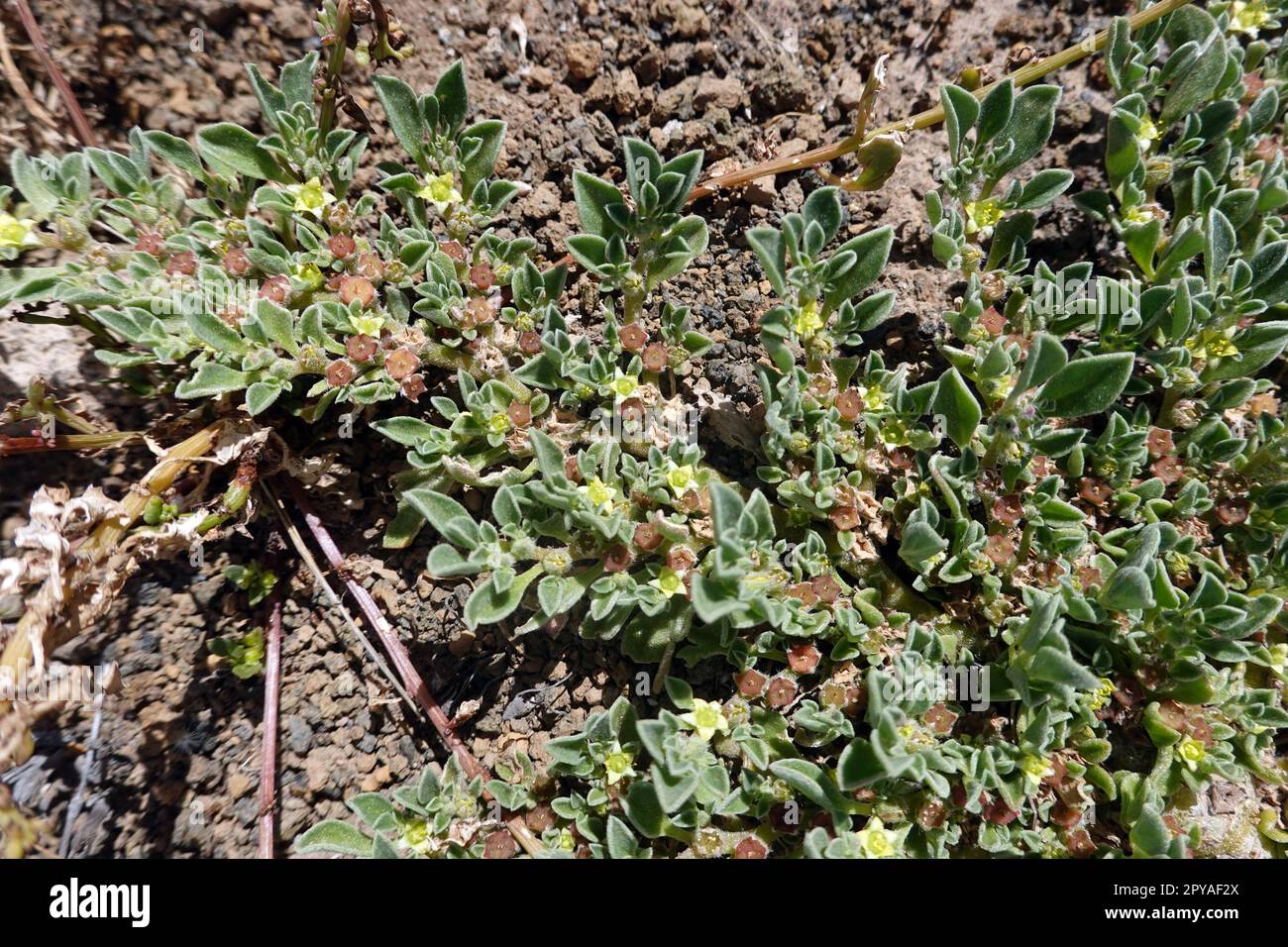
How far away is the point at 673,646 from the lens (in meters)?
2.82

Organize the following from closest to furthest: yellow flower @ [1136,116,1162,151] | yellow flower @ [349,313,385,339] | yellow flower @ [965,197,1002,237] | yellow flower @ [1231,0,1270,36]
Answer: yellow flower @ [349,313,385,339], yellow flower @ [965,197,1002,237], yellow flower @ [1136,116,1162,151], yellow flower @ [1231,0,1270,36]

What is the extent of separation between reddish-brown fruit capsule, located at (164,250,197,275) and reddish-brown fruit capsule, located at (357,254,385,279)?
22.9 inches

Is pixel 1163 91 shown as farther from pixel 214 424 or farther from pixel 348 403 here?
pixel 214 424

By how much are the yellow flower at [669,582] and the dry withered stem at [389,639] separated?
38.7 inches

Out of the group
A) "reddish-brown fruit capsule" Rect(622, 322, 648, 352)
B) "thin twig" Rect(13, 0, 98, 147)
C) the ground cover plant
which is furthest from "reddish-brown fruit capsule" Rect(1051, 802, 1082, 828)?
"thin twig" Rect(13, 0, 98, 147)

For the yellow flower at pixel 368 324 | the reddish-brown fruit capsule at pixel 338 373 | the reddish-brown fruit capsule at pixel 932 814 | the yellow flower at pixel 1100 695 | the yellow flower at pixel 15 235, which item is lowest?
the reddish-brown fruit capsule at pixel 932 814

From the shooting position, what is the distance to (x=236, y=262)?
2.82 m

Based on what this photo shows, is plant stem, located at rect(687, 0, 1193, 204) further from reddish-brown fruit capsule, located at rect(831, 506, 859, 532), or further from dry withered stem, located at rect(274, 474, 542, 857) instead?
dry withered stem, located at rect(274, 474, 542, 857)

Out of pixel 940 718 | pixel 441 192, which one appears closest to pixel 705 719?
pixel 940 718

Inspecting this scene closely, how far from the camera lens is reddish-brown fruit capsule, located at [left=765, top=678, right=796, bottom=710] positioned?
2705 mm

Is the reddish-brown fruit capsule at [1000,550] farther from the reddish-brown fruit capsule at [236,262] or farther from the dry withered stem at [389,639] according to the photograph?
the reddish-brown fruit capsule at [236,262]

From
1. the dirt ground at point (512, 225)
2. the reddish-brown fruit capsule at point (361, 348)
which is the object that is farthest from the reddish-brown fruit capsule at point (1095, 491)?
the reddish-brown fruit capsule at point (361, 348)

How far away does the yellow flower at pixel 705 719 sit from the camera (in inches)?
102
